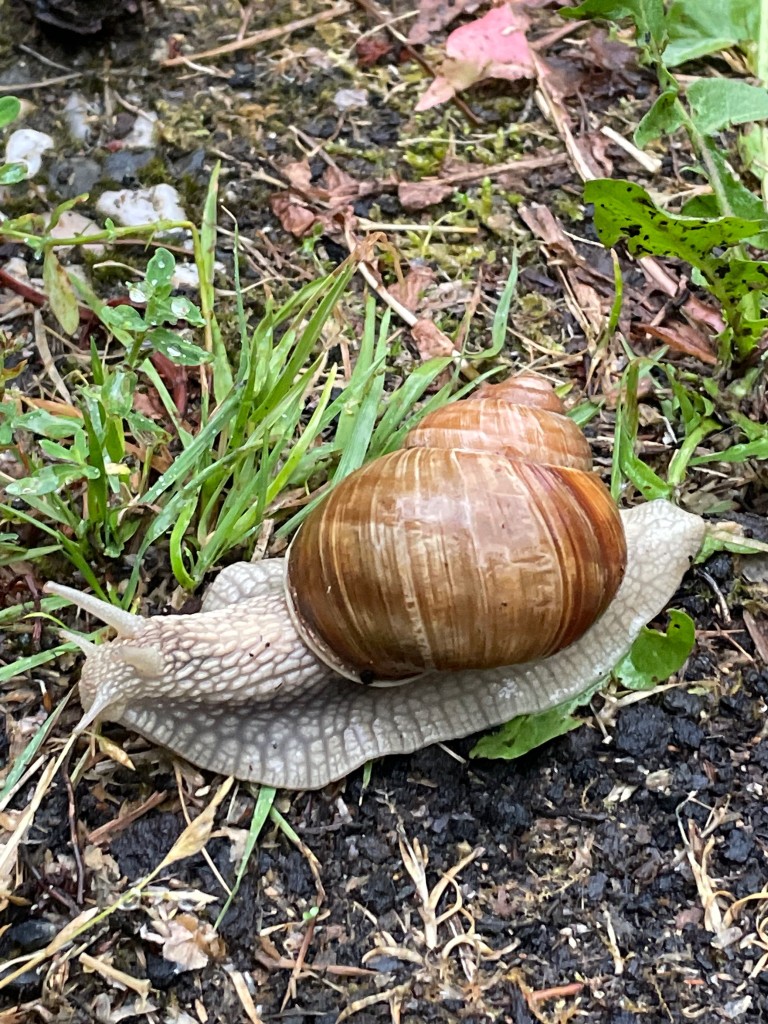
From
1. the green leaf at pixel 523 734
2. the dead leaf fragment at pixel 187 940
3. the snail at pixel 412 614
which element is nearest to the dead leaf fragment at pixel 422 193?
the snail at pixel 412 614

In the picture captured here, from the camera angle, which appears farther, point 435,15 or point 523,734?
point 435,15

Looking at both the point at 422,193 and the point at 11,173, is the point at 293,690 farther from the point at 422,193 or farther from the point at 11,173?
the point at 422,193

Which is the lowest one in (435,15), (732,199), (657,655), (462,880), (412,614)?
(462,880)

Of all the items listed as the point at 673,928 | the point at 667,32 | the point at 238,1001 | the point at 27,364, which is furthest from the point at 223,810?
the point at 667,32

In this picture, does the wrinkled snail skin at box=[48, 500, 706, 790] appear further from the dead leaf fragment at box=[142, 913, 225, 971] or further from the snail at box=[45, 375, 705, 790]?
the dead leaf fragment at box=[142, 913, 225, 971]

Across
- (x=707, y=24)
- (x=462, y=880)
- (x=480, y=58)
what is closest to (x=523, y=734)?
(x=462, y=880)

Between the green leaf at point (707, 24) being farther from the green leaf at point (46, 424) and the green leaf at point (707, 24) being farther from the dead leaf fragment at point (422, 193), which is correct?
the green leaf at point (46, 424)

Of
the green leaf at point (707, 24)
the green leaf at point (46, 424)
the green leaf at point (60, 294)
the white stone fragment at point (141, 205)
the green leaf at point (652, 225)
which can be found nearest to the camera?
the green leaf at point (46, 424)
